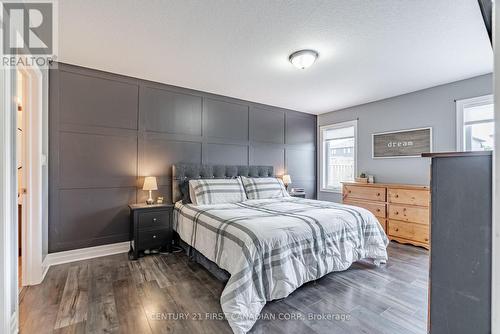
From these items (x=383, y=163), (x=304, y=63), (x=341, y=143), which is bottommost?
(x=383, y=163)

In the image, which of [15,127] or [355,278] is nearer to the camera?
[15,127]

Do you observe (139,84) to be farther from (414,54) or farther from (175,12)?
(414,54)

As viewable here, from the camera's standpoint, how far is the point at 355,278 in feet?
8.03

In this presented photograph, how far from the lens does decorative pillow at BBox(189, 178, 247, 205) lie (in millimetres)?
3230

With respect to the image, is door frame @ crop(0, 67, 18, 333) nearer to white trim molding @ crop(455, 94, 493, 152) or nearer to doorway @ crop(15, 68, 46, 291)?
doorway @ crop(15, 68, 46, 291)

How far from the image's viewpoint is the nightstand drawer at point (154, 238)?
2953 millimetres

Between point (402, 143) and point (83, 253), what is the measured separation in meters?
5.11

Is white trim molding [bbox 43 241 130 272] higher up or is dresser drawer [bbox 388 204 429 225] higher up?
dresser drawer [bbox 388 204 429 225]

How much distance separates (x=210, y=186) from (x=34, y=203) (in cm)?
190

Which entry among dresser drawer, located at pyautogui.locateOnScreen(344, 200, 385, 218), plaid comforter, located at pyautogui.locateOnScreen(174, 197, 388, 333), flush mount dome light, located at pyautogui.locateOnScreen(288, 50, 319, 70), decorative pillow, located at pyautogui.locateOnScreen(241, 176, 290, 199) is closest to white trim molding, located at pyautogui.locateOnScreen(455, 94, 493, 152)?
dresser drawer, located at pyautogui.locateOnScreen(344, 200, 385, 218)

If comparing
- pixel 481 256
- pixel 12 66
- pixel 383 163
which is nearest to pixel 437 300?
pixel 481 256

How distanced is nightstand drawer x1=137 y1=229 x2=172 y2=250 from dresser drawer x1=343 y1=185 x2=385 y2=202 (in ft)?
10.6

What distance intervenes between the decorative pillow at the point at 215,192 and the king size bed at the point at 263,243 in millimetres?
14

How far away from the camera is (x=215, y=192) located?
3326mm
